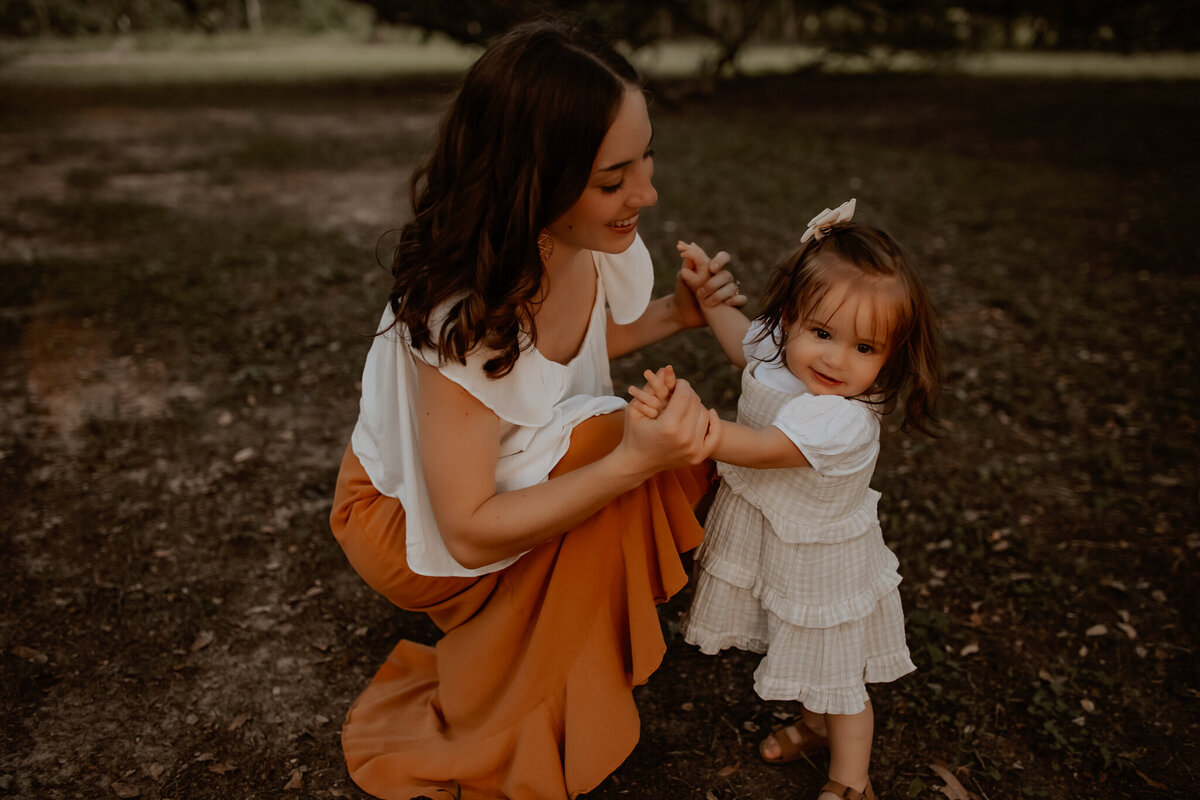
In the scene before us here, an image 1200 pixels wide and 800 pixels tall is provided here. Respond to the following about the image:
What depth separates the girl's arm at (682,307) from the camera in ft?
7.71

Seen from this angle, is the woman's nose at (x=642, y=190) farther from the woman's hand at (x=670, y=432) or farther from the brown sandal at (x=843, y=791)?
the brown sandal at (x=843, y=791)

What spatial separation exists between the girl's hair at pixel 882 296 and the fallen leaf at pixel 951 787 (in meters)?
1.03

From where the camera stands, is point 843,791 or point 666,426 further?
point 843,791

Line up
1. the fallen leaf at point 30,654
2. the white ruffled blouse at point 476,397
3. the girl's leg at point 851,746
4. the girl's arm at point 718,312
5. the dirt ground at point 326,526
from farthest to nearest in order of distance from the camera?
the fallen leaf at point 30,654 < the dirt ground at point 326,526 < the girl's arm at point 718,312 < the girl's leg at point 851,746 < the white ruffled blouse at point 476,397

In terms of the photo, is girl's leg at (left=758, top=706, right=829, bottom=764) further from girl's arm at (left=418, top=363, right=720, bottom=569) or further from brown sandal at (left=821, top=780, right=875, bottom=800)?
Result: girl's arm at (left=418, top=363, right=720, bottom=569)

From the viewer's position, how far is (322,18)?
30.3 meters

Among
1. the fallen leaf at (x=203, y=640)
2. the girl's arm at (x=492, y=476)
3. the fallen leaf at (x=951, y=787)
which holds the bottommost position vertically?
the fallen leaf at (x=951, y=787)

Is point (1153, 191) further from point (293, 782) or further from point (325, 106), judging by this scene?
point (325, 106)

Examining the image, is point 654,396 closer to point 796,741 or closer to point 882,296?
point 882,296

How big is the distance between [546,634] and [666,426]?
0.68 m

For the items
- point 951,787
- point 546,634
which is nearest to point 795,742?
point 951,787

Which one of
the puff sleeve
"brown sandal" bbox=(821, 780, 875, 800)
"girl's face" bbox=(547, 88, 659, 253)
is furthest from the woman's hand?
"brown sandal" bbox=(821, 780, 875, 800)

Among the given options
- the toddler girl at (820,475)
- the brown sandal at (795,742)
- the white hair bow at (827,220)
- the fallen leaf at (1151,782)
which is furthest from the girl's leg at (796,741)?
the white hair bow at (827,220)

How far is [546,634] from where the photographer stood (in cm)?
206
